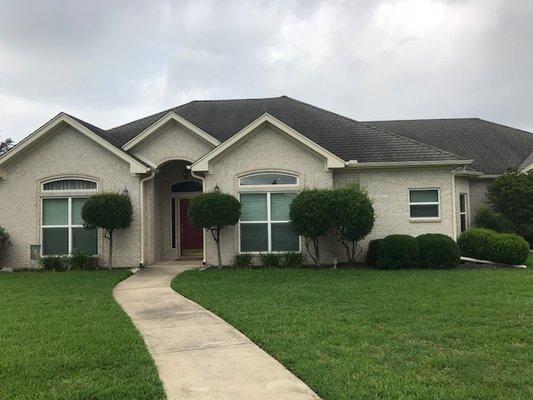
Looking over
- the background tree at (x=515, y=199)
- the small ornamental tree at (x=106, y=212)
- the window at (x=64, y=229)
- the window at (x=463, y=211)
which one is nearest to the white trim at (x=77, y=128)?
the small ornamental tree at (x=106, y=212)

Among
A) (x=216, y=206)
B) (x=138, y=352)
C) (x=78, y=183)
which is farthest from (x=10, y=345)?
(x=78, y=183)

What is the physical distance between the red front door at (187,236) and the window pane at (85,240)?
3.83 meters

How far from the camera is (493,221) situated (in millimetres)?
19000

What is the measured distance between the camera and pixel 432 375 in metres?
5.18

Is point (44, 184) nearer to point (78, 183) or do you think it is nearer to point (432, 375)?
point (78, 183)

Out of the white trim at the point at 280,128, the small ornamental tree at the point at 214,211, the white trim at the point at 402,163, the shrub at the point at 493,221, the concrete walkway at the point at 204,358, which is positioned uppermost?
the white trim at the point at 280,128

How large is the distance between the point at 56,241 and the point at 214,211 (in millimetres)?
5819

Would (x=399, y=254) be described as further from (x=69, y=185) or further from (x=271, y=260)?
(x=69, y=185)

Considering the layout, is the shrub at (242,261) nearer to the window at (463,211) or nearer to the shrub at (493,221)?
the window at (463,211)

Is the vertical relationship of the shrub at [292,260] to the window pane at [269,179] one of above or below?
below

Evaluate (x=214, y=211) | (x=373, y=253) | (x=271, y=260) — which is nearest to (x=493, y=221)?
(x=373, y=253)

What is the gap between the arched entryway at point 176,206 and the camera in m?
18.9

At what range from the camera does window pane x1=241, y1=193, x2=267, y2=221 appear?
16203 mm

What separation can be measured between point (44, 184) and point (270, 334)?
1243 centimetres
